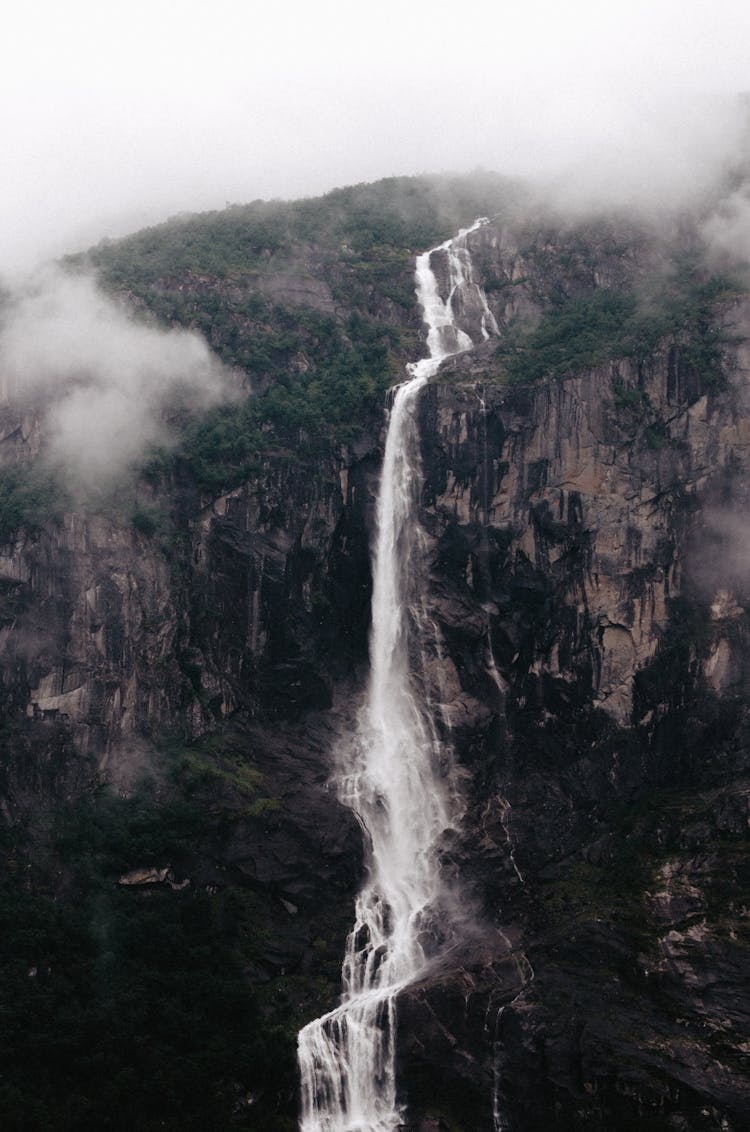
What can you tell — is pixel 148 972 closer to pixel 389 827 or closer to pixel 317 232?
pixel 389 827

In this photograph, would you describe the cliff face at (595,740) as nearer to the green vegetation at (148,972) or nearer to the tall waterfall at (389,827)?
the tall waterfall at (389,827)

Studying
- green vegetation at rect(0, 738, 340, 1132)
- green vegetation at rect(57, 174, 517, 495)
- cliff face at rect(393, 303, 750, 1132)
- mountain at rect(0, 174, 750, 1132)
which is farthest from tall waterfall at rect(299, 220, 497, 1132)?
green vegetation at rect(57, 174, 517, 495)

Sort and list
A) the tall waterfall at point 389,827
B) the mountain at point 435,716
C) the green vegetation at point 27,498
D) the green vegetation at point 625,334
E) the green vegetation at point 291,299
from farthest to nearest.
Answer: the green vegetation at point 291,299 < the green vegetation at point 625,334 < the green vegetation at point 27,498 < the tall waterfall at point 389,827 < the mountain at point 435,716

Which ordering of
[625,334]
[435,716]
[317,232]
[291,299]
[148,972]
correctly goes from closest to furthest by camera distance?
[148,972], [435,716], [625,334], [291,299], [317,232]

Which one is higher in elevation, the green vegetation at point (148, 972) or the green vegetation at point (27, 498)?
the green vegetation at point (27, 498)

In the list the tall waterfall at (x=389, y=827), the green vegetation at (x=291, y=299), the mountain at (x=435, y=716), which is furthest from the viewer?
the green vegetation at (x=291, y=299)

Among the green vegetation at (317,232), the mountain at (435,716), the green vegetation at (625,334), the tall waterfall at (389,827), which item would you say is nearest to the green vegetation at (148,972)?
the mountain at (435,716)

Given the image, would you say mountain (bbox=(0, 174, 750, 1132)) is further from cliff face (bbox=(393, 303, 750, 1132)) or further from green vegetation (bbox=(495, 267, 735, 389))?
green vegetation (bbox=(495, 267, 735, 389))

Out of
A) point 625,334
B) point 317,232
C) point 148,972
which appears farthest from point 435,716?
point 317,232
